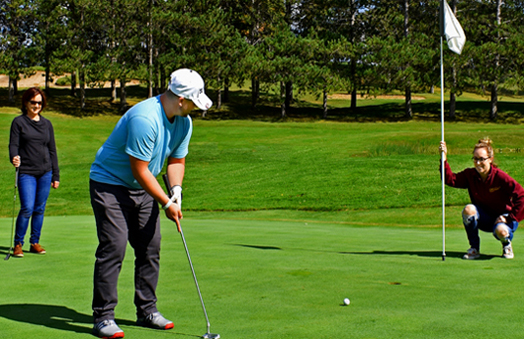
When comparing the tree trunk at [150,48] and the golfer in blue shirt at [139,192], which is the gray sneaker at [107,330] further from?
the tree trunk at [150,48]

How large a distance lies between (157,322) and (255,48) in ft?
168

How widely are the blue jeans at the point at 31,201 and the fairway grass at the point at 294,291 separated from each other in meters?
0.37

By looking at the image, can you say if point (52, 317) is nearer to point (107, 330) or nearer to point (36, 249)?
point (107, 330)

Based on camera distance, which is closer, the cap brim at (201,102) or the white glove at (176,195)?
the cap brim at (201,102)

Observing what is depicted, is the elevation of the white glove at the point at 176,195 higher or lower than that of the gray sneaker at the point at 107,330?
higher

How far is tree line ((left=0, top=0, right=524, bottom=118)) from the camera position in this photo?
Result: 51.8 meters

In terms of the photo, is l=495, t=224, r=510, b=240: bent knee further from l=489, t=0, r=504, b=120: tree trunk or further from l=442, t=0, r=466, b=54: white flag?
l=489, t=0, r=504, b=120: tree trunk

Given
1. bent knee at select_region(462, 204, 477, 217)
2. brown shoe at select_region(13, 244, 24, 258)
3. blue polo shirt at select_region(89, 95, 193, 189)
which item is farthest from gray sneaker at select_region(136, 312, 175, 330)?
bent knee at select_region(462, 204, 477, 217)

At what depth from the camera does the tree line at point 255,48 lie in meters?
51.8

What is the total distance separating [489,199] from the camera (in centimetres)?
804

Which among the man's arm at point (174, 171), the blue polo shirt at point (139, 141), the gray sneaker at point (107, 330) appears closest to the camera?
the gray sneaker at point (107, 330)

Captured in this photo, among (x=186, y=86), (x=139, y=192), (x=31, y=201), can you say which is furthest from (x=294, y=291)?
(x=31, y=201)

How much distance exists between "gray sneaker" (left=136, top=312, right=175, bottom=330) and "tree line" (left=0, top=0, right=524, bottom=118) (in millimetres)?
47659

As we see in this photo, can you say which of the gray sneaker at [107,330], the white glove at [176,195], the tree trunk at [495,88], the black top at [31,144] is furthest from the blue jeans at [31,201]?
the tree trunk at [495,88]
